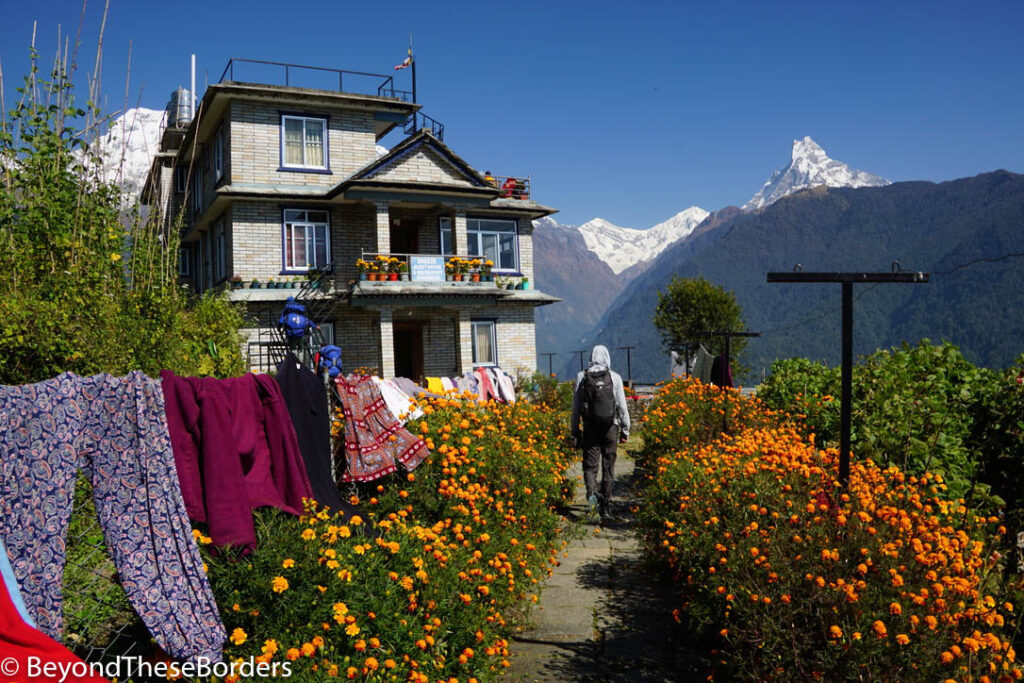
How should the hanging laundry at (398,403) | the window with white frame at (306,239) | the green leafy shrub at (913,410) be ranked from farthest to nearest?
1. the window with white frame at (306,239)
2. the hanging laundry at (398,403)
3. the green leafy shrub at (913,410)

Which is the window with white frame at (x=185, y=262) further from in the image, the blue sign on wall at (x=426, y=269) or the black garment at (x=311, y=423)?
the black garment at (x=311, y=423)

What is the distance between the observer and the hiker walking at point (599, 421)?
876cm

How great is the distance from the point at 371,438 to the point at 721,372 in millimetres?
12166

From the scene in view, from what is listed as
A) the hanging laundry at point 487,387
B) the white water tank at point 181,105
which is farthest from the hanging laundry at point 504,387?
the white water tank at point 181,105

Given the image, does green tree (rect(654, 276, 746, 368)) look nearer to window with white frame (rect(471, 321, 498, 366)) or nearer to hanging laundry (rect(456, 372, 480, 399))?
window with white frame (rect(471, 321, 498, 366))

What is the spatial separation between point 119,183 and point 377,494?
4.92 meters

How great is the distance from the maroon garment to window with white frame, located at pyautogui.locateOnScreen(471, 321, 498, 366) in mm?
19889

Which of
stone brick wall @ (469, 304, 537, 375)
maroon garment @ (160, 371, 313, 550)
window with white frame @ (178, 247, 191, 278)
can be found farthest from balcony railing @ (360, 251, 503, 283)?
maroon garment @ (160, 371, 313, 550)

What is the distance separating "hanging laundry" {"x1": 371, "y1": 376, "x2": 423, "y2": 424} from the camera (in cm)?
655

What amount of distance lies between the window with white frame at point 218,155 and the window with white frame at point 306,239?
2817 millimetres

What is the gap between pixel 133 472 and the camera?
11.6ft

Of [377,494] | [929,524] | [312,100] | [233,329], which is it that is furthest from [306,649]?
[312,100]

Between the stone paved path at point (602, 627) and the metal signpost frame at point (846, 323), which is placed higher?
the metal signpost frame at point (846, 323)

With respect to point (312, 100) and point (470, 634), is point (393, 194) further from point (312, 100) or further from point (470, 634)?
point (470, 634)
